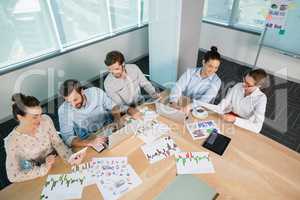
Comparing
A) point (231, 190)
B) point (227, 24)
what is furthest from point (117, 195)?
point (227, 24)

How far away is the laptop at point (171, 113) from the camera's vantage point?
5.41 ft

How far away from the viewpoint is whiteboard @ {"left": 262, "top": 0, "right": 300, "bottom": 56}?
3.04 m

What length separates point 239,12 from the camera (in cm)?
383

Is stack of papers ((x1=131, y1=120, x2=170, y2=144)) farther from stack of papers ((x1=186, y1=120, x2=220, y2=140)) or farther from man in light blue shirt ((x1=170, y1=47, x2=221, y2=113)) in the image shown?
man in light blue shirt ((x1=170, y1=47, x2=221, y2=113))

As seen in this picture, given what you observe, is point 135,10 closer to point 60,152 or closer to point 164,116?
point 164,116

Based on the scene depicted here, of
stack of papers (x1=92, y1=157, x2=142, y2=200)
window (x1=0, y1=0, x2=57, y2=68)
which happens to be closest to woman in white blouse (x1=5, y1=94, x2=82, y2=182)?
stack of papers (x1=92, y1=157, x2=142, y2=200)

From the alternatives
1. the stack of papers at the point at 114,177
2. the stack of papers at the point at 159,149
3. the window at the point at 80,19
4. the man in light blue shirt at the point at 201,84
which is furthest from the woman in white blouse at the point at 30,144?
the window at the point at 80,19

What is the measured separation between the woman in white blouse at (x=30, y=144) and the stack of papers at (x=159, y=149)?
18.6 inches

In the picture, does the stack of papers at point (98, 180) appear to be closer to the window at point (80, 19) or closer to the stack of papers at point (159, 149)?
the stack of papers at point (159, 149)

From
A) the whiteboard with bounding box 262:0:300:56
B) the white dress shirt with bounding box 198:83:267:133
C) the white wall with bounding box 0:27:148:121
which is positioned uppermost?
the whiteboard with bounding box 262:0:300:56

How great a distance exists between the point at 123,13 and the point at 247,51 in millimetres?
2370

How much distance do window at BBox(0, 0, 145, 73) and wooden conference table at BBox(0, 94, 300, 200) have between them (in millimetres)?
2113

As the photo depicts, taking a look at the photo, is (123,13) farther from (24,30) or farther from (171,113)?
(171,113)

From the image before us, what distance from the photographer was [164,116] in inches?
69.9
